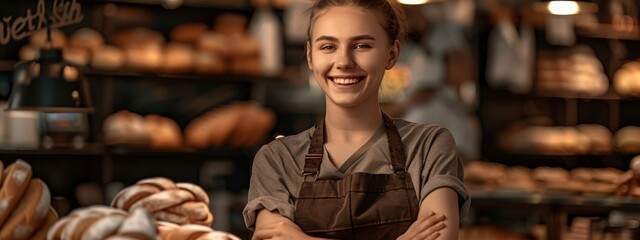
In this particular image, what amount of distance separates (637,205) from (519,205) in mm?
489

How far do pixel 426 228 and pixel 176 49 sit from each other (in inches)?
186

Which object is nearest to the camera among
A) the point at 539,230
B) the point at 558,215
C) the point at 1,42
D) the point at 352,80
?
the point at 352,80

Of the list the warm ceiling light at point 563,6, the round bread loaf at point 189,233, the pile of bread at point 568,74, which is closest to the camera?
the round bread loaf at point 189,233

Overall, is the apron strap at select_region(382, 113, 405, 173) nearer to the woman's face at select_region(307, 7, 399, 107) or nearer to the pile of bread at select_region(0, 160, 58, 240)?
the woman's face at select_region(307, 7, 399, 107)

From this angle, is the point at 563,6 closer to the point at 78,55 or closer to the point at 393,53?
the point at 78,55

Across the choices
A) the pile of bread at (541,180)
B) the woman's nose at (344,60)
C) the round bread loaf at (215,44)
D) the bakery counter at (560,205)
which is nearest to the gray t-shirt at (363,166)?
the woman's nose at (344,60)

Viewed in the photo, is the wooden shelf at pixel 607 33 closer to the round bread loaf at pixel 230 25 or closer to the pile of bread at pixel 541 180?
the pile of bread at pixel 541 180

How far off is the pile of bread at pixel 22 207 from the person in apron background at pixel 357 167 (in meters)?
0.30

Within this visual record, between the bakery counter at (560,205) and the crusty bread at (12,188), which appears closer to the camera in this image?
the crusty bread at (12,188)

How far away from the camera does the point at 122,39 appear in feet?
19.2

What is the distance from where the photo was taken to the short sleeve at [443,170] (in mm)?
1408

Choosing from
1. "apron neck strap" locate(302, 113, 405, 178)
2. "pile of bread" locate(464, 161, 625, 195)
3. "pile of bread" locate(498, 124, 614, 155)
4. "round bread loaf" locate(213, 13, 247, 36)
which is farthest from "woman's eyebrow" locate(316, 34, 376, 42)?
"pile of bread" locate(498, 124, 614, 155)

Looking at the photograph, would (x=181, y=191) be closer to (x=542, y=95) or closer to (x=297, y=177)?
(x=297, y=177)

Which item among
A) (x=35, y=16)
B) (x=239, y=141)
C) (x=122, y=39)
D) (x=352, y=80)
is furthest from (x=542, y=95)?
(x=352, y=80)
